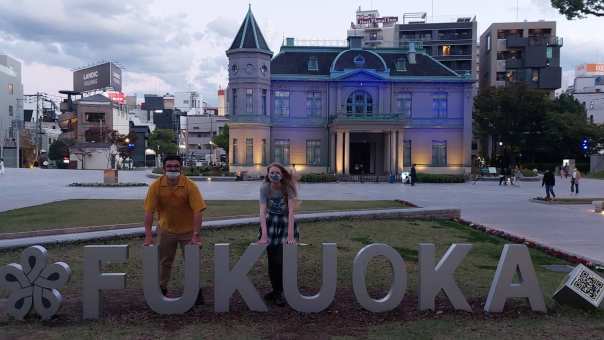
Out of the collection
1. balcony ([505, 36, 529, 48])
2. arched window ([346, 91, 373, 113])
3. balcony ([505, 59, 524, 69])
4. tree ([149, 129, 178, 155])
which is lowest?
tree ([149, 129, 178, 155])

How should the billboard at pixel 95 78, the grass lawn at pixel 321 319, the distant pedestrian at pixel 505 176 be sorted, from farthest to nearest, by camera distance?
the billboard at pixel 95 78
the distant pedestrian at pixel 505 176
the grass lawn at pixel 321 319

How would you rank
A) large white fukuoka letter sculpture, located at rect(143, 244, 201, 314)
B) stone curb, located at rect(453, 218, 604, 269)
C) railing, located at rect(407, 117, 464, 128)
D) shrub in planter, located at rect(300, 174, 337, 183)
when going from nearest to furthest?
large white fukuoka letter sculpture, located at rect(143, 244, 201, 314)
stone curb, located at rect(453, 218, 604, 269)
shrub in planter, located at rect(300, 174, 337, 183)
railing, located at rect(407, 117, 464, 128)

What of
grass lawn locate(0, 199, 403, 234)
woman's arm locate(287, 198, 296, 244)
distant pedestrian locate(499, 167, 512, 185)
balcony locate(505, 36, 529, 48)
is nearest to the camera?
woman's arm locate(287, 198, 296, 244)

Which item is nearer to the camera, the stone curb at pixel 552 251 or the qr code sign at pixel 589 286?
the qr code sign at pixel 589 286

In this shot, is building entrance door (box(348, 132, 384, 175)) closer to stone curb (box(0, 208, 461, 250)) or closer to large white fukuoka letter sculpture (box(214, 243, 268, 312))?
stone curb (box(0, 208, 461, 250))

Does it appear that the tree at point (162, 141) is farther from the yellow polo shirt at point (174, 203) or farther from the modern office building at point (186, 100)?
the yellow polo shirt at point (174, 203)

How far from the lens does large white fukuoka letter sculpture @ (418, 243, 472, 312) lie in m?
6.95

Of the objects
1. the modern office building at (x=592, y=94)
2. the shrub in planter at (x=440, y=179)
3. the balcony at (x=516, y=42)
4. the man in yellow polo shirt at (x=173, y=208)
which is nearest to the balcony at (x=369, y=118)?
the shrub in planter at (x=440, y=179)

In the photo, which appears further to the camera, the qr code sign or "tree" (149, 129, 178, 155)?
"tree" (149, 129, 178, 155)

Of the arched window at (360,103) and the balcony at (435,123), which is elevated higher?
the arched window at (360,103)

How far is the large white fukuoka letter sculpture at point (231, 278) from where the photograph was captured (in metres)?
6.81

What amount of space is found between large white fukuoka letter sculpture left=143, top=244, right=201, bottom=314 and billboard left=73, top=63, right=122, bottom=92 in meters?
97.9

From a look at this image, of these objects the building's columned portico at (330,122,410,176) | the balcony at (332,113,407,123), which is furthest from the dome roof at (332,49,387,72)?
the building's columned portico at (330,122,410,176)

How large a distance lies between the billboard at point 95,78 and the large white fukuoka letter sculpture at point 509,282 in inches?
3904
